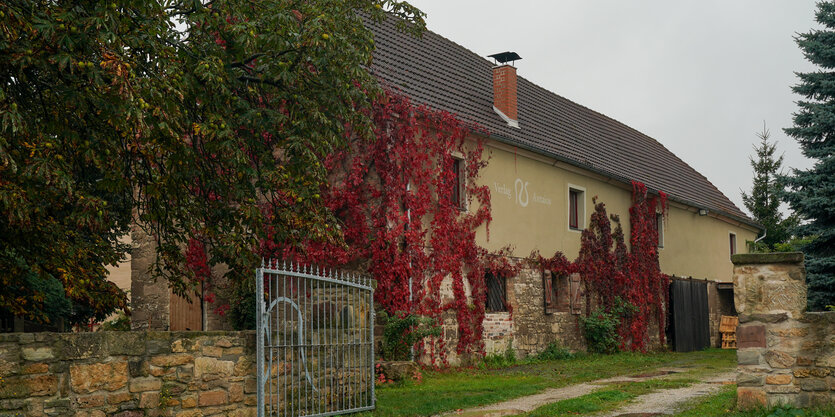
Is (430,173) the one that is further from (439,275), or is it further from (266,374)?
(266,374)

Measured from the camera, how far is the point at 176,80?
8492 millimetres

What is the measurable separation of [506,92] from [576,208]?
12.0 ft

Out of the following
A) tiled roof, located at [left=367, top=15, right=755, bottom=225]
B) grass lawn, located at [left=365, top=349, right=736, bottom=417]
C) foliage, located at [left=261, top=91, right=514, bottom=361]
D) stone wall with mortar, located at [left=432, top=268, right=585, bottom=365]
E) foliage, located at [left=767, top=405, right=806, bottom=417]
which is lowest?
grass lawn, located at [left=365, top=349, right=736, bottom=417]

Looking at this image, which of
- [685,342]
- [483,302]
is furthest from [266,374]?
[685,342]

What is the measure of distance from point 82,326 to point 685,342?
1726 centimetres

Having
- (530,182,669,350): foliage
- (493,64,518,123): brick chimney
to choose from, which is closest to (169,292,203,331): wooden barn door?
(530,182,669,350): foliage

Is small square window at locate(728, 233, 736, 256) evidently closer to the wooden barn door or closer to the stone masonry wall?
the stone masonry wall

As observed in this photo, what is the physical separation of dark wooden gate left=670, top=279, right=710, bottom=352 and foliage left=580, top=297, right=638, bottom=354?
401 centimetres

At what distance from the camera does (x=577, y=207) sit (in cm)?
2156

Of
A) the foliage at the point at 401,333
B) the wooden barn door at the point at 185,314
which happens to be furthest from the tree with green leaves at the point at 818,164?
the wooden barn door at the point at 185,314

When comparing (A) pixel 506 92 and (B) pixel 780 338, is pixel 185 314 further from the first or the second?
(B) pixel 780 338

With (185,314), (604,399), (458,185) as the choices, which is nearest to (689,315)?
(458,185)

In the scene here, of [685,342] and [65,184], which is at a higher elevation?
[65,184]

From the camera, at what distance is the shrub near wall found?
7.15 meters
